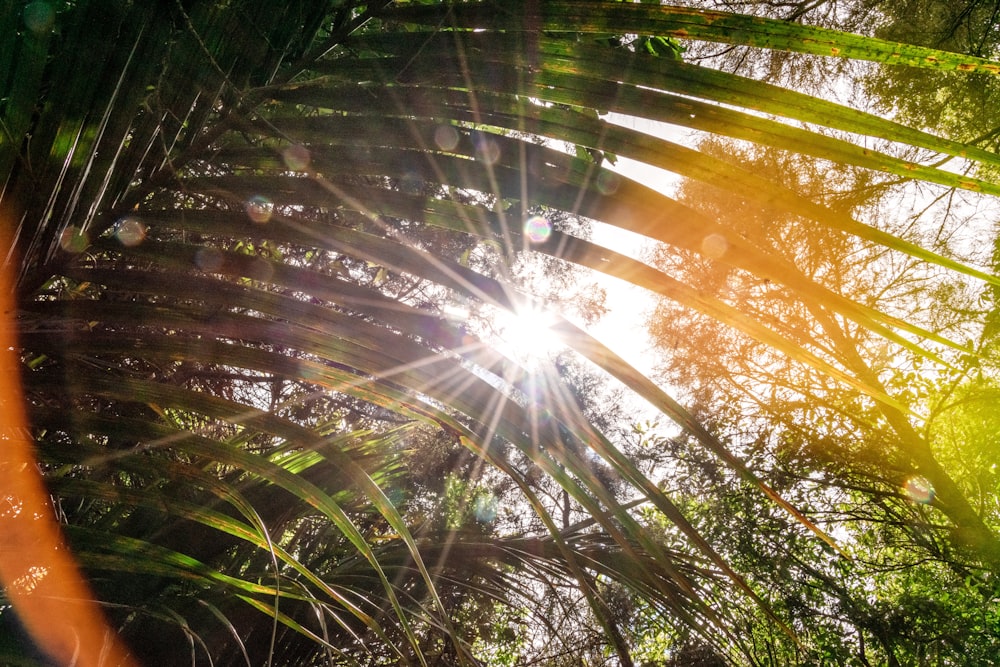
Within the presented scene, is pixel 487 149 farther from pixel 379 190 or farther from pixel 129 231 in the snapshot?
pixel 129 231

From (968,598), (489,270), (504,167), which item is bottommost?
(504,167)

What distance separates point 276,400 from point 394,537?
107 centimetres

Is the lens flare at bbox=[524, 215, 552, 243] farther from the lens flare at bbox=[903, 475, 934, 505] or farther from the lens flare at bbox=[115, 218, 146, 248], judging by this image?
the lens flare at bbox=[903, 475, 934, 505]

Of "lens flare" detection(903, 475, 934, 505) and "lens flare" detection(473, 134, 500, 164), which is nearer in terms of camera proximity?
"lens flare" detection(473, 134, 500, 164)

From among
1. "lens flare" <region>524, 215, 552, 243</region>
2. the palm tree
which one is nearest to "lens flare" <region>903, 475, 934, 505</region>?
the palm tree

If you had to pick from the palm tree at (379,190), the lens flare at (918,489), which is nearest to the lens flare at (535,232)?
the palm tree at (379,190)

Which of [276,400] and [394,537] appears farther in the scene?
[276,400]

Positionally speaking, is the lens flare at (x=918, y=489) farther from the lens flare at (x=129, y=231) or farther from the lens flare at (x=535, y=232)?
the lens flare at (x=129, y=231)

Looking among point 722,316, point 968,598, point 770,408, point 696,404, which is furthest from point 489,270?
point 968,598

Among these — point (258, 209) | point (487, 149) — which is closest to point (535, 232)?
point (487, 149)

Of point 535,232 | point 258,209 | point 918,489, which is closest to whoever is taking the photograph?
point 535,232

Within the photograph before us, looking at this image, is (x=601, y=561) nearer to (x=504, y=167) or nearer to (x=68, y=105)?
(x=504, y=167)

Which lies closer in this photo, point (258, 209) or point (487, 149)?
point (487, 149)

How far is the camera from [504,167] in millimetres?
412
